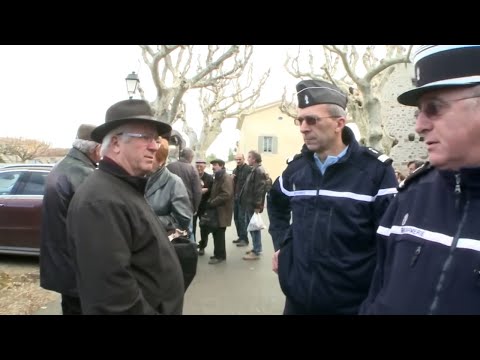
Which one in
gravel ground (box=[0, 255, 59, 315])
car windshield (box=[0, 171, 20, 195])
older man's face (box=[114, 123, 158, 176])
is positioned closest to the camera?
older man's face (box=[114, 123, 158, 176])

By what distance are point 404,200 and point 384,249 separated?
0.82 ft

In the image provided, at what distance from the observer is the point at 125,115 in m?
2.19

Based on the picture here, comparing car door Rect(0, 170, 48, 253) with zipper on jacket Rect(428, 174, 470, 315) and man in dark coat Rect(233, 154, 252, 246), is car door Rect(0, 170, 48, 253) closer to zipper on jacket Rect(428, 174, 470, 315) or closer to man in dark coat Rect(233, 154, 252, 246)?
man in dark coat Rect(233, 154, 252, 246)

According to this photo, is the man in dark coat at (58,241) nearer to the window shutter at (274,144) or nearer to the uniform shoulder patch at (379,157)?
the uniform shoulder patch at (379,157)

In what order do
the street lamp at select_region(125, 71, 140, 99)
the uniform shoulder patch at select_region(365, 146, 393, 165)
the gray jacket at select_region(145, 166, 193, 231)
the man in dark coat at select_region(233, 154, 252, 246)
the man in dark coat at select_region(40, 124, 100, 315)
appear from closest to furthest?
1. the uniform shoulder patch at select_region(365, 146, 393, 165)
2. the man in dark coat at select_region(40, 124, 100, 315)
3. the gray jacket at select_region(145, 166, 193, 231)
4. the man in dark coat at select_region(233, 154, 252, 246)
5. the street lamp at select_region(125, 71, 140, 99)

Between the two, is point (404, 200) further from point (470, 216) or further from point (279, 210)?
point (279, 210)

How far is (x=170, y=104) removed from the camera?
46.6 feet

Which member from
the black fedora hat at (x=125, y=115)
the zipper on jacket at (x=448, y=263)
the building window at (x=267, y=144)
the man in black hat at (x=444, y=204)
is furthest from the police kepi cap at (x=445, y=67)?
the building window at (x=267, y=144)

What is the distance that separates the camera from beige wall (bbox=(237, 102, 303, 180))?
3747cm

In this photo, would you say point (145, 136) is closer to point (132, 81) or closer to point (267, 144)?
point (132, 81)

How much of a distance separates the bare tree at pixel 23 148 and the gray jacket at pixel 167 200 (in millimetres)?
45173

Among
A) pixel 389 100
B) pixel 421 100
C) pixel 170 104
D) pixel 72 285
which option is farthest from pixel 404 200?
pixel 389 100

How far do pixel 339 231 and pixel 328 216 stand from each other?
0.11 meters

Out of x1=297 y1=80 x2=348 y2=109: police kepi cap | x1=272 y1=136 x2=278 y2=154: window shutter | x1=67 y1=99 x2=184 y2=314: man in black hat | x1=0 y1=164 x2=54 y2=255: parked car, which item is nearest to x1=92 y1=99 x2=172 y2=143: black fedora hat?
x1=67 y1=99 x2=184 y2=314: man in black hat
